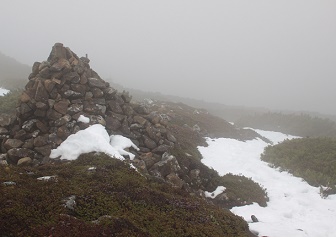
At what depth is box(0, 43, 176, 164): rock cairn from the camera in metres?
11.9

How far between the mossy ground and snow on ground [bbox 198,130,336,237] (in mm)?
2120

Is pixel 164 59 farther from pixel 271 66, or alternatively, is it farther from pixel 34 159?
pixel 34 159

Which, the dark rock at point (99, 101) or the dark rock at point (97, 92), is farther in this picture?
the dark rock at point (97, 92)

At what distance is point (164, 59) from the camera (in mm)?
176125

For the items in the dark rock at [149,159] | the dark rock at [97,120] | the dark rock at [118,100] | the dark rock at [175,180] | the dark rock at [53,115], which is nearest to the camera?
the dark rock at [175,180]

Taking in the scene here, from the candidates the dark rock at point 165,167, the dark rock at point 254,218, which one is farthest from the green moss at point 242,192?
the dark rock at point 165,167

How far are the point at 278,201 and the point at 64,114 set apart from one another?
11710mm

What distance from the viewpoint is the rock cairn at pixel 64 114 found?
470 inches

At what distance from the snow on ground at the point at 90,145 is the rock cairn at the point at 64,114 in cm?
41

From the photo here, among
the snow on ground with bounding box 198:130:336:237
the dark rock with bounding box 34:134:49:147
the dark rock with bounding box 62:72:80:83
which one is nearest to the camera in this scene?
the snow on ground with bounding box 198:130:336:237

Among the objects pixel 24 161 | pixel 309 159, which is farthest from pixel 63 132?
pixel 309 159

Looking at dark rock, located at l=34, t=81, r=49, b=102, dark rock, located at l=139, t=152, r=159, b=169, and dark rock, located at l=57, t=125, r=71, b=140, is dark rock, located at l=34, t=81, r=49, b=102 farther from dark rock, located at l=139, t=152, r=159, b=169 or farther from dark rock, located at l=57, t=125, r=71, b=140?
dark rock, located at l=139, t=152, r=159, b=169

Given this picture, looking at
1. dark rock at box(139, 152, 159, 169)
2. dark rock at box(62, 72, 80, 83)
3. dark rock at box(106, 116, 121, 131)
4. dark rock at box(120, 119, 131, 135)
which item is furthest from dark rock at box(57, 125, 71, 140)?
dark rock at box(139, 152, 159, 169)

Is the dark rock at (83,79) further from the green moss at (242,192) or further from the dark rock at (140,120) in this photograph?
the green moss at (242,192)
